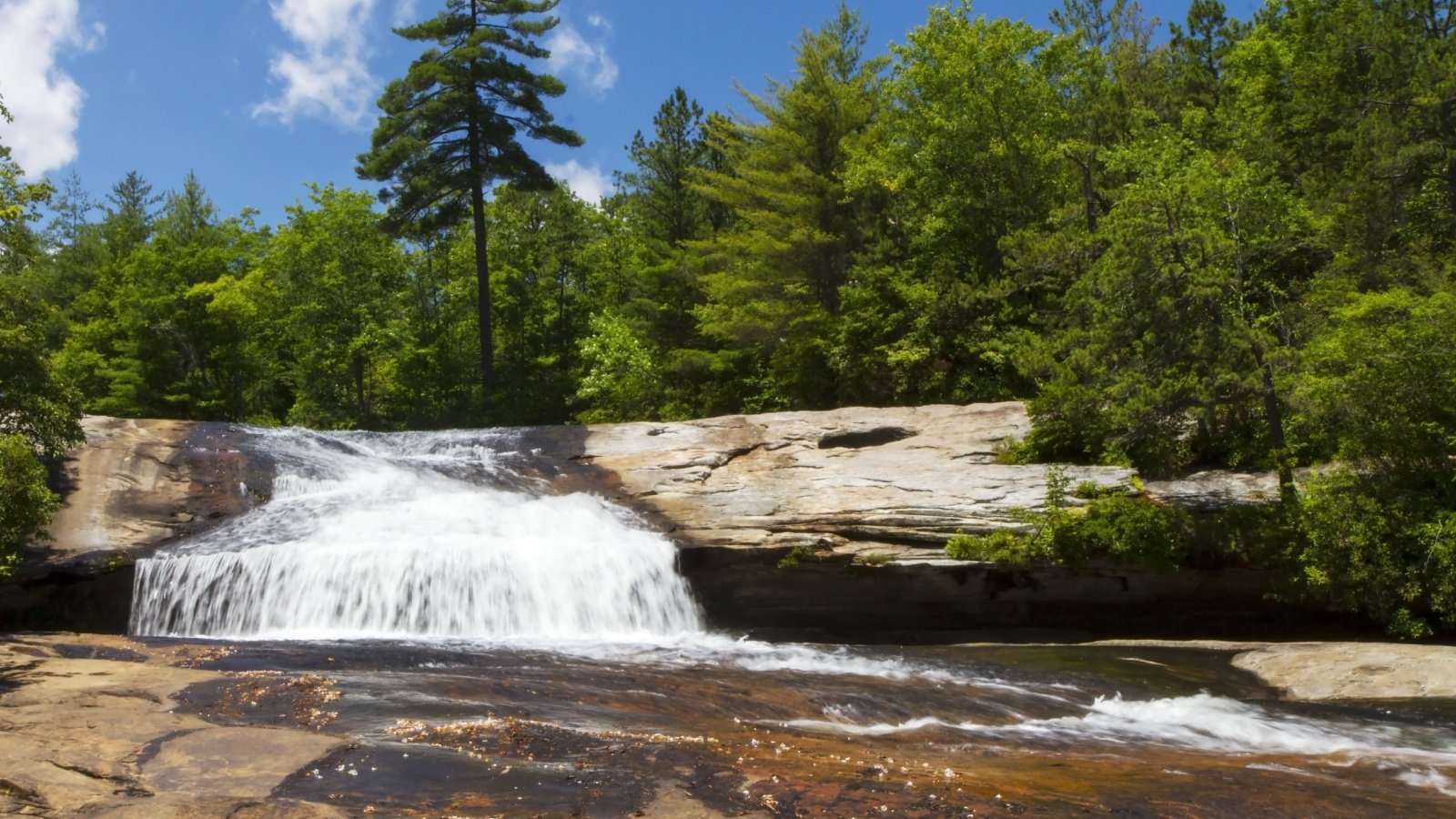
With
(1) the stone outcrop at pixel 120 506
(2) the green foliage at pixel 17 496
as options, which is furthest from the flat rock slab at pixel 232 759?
(1) the stone outcrop at pixel 120 506

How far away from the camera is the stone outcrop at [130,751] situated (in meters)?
4.90

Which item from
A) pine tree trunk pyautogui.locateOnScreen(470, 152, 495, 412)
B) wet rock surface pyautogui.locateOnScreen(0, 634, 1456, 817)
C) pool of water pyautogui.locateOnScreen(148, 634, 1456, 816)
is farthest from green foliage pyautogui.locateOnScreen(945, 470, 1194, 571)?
pine tree trunk pyautogui.locateOnScreen(470, 152, 495, 412)

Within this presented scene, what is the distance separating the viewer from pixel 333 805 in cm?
505

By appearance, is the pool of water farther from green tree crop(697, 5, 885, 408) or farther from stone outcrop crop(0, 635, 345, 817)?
green tree crop(697, 5, 885, 408)

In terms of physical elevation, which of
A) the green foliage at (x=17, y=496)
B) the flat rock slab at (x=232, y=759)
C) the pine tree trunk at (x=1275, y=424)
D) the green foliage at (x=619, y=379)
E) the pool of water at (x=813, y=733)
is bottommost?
the pool of water at (x=813, y=733)

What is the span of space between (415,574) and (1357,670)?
456 inches

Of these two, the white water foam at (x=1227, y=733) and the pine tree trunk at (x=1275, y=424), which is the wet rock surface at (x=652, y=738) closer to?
the white water foam at (x=1227, y=733)

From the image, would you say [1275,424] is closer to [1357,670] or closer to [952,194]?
[1357,670]

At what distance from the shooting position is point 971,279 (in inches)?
976

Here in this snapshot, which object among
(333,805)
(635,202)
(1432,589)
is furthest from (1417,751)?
(635,202)

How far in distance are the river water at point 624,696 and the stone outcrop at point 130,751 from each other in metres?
0.29

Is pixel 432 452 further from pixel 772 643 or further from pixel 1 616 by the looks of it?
pixel 772 643

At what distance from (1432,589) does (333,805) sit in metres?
12.8

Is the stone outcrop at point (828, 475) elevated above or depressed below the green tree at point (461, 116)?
below
